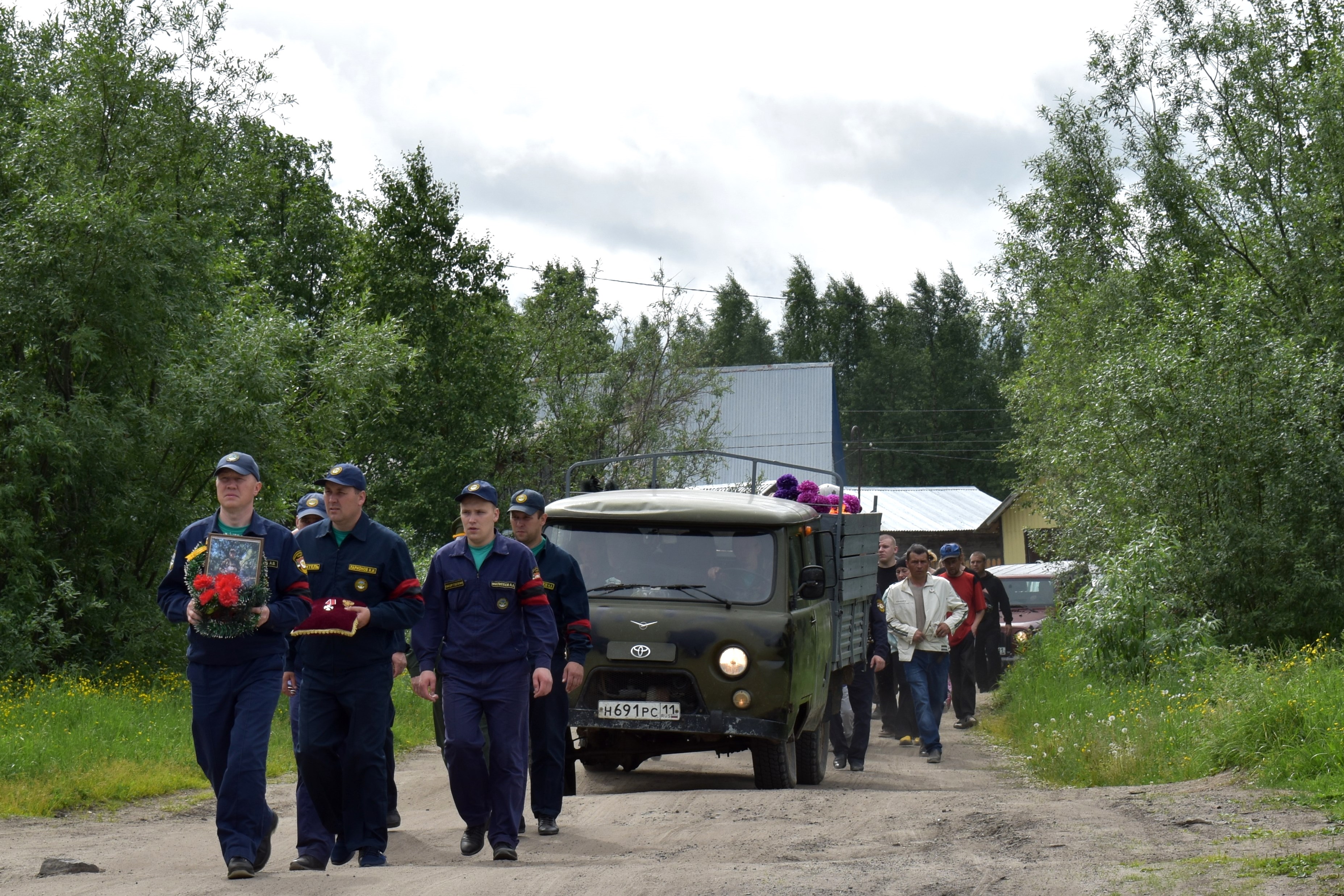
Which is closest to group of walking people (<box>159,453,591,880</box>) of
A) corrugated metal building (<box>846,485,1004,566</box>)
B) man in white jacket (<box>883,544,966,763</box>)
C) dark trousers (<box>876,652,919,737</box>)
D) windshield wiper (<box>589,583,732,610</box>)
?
windshield wiper (<box>589,583,732,610</box>)

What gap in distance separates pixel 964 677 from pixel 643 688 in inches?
268

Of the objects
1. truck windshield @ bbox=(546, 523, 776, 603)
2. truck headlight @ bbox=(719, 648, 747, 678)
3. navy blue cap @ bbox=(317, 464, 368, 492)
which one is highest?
navy blue cap @ bbox=(317, 464, 368, 492)

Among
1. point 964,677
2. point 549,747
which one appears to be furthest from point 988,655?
point 549,747

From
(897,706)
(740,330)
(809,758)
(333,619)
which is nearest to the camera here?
(333,619)

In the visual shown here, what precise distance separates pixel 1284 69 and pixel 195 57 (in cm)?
2011

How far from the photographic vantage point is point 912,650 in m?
12.4

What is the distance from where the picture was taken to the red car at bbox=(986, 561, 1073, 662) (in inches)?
1019

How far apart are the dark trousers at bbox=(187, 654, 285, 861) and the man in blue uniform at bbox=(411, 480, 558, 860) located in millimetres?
866

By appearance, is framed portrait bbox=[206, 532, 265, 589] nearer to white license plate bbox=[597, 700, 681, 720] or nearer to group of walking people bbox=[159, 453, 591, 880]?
group of walking people bbox=[159, 453, 591, 880]

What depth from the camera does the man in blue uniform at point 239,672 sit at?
6078mm

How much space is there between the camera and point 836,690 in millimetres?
11633

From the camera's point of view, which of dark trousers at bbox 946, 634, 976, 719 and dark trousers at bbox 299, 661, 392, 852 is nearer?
dark trousers at bbox 299, 661, 392, 852

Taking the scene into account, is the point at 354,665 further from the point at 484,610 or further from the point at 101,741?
the point at 101,741

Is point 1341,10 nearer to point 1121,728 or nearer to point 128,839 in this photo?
point 1121,728
